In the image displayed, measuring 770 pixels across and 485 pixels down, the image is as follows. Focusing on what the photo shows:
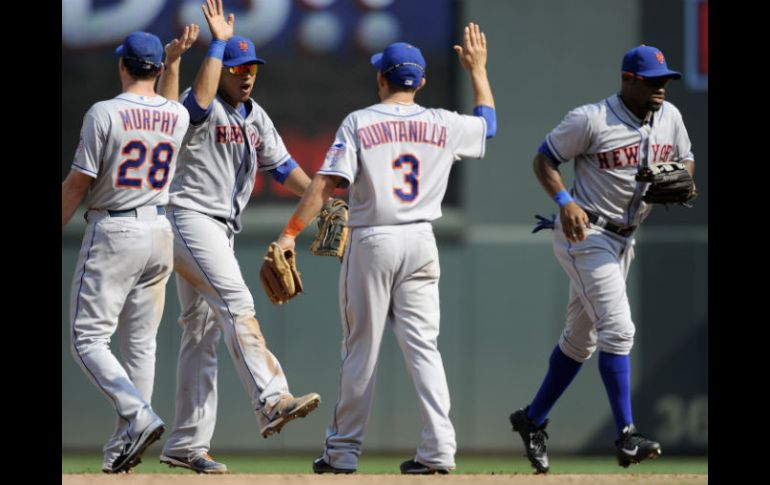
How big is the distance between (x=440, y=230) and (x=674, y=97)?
74.1 inches

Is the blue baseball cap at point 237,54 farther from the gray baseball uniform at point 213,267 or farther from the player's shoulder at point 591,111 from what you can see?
the player's shoulder at point 591,111

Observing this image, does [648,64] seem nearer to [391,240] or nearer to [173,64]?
[391,240]

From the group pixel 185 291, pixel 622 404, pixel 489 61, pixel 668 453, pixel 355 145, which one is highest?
pixel 489 61

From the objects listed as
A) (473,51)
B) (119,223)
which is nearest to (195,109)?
(119,223)

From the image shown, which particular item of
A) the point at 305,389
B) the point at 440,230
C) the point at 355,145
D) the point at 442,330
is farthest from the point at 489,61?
the point at 355,145

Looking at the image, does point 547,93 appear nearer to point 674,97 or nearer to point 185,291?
point 674,97

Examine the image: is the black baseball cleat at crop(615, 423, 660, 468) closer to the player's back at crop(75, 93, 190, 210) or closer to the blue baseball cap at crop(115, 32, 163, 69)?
the player's back at crop(75, 93, 190, 210)

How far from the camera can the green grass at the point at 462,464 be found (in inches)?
348

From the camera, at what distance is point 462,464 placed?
9.37m

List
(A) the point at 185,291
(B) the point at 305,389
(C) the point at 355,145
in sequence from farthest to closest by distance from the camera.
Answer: (B) the point at 305,389 → (A) the point at 185,291 → (C) the point at 355,145

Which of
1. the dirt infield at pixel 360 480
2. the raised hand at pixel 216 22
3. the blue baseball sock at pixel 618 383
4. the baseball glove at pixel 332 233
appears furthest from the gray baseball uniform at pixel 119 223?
the blue baseball sock at pixel 618 383

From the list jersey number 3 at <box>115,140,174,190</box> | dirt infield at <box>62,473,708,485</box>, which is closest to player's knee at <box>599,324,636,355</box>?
dirt infield at <box>62,473,708,485</box>

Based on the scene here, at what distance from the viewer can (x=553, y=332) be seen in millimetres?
9977

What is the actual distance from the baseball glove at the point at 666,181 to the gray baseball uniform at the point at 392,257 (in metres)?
0.92
